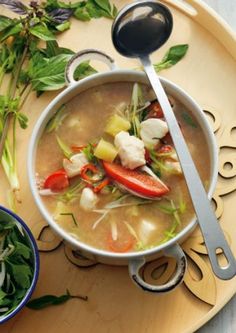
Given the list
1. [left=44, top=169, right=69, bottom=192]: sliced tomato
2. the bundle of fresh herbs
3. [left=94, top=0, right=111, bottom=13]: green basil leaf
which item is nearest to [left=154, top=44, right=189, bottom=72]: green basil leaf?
the bundle of fresh herbs

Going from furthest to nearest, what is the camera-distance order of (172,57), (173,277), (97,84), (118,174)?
(172,57) < (97,84) < (118,174) < (173,277)

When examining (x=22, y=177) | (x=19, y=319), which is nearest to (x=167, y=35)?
(x=22, y=177)

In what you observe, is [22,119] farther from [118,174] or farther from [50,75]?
[118,174]

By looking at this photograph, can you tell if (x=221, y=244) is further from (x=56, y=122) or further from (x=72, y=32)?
(x=72, y=32)

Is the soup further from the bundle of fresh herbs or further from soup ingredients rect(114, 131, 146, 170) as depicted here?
the bundle of fresh herbs

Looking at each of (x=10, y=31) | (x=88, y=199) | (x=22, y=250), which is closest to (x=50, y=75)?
(x=10, y=31)

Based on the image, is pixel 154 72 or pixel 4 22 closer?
pixel 154 72
